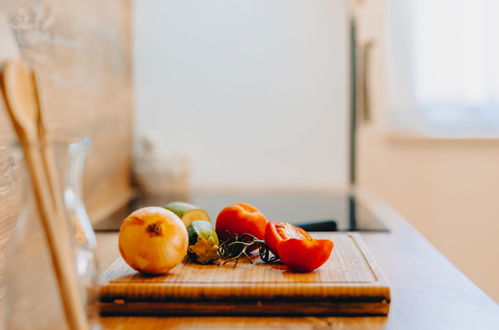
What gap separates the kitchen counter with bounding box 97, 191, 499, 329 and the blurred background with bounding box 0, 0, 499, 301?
1.18 meters

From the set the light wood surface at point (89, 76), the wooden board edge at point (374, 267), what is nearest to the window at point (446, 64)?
the light wood surface at point (89, 76)

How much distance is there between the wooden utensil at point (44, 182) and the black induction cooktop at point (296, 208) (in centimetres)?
61

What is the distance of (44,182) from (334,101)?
5.88 ft

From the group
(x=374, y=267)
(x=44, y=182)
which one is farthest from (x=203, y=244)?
(x=44, y=182)

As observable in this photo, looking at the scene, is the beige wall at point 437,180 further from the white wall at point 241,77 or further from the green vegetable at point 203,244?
the green vegetable at point 203,244

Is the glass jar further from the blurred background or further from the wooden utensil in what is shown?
the blurred background

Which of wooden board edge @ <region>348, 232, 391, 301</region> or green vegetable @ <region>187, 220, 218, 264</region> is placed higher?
green vegetable @ <region>187, 220, 218, 264</region>

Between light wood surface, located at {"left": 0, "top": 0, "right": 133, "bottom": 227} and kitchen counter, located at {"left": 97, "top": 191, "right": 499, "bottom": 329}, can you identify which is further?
light wood surface, located at {"left": 0, "top": 0, "right": 133, "bottom": 227}

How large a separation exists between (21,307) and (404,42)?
1882 millimetres

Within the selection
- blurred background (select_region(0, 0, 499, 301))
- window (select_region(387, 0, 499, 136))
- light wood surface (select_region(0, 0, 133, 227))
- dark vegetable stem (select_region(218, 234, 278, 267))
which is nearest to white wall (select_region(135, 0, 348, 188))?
blurred background (select_region(0, 0, 499, 301))

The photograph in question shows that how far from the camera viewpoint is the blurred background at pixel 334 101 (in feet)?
6.63

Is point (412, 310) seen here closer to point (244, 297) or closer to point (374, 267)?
point (374, 267)

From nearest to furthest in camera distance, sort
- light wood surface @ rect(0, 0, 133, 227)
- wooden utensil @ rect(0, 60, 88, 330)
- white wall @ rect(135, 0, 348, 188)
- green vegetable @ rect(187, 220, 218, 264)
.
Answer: wooden utensil @ rect(0, 60, 88, 330) < green vegetable @ rect(187, 220, 218, 264) < light wood surface @ rect(0, 0, 133, 227) < white wall @ rect(135, 0, 348, 188)

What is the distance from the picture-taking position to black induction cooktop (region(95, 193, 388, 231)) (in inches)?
48.3
